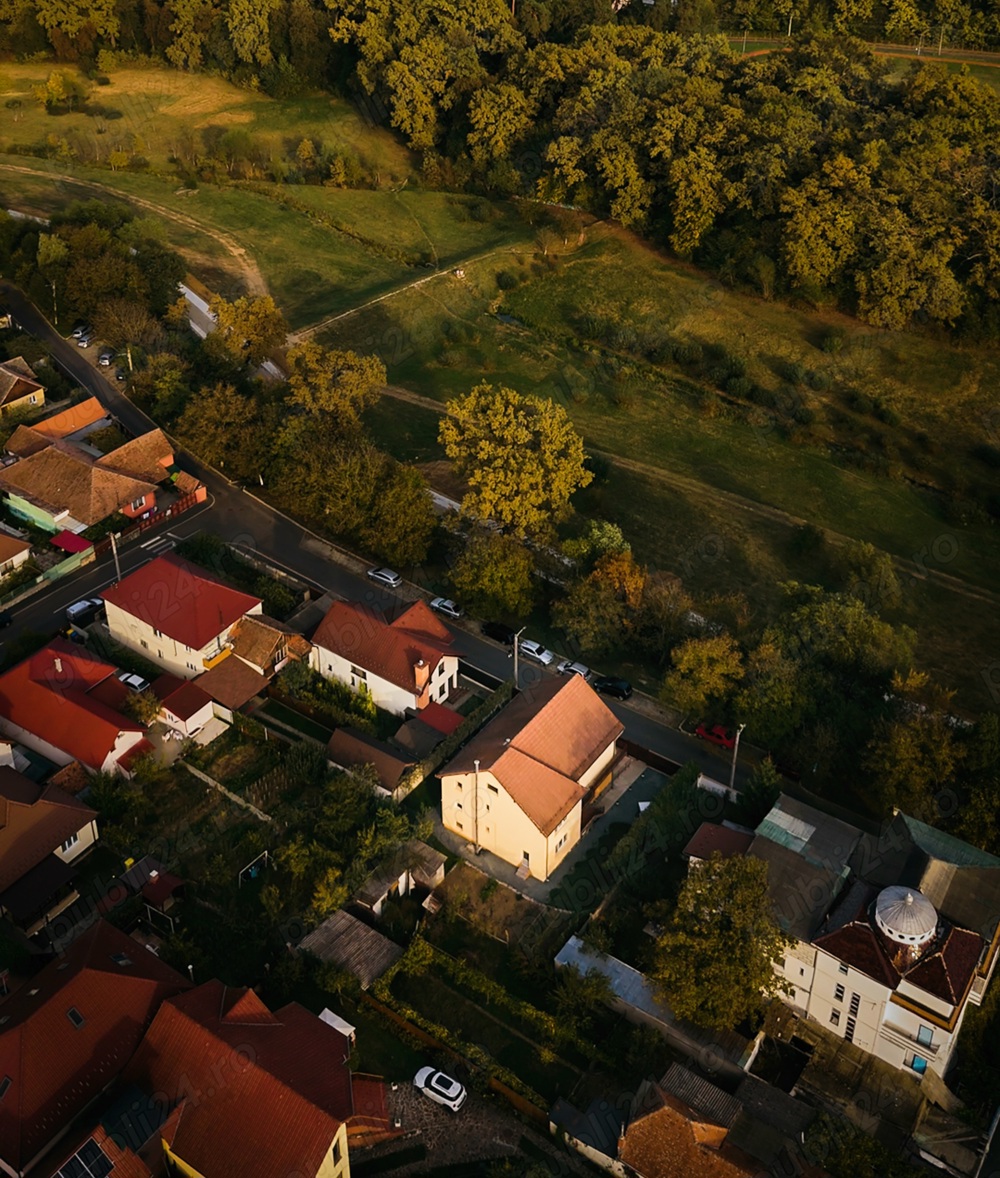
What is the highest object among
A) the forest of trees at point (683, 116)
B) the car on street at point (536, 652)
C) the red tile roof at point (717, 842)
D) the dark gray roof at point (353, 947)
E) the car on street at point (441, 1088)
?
the forest of trees at point (683, 116)

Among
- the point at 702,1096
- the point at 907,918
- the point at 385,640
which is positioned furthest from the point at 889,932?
the point at 385,640

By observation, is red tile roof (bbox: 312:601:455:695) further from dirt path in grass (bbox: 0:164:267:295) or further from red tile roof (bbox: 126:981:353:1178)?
dirt path in grass (bbox: 0:164:267:295)

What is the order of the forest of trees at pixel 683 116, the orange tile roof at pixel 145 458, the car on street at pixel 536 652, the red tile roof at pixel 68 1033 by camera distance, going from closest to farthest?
the red tile roof at pixel 68 1033 → the car on street at pixel 536 652 → the orange tile roof at pixel 145 458 → the forest of trees at pixel 683 116

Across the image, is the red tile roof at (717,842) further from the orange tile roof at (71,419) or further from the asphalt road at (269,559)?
the orange tile roof at (71,419)

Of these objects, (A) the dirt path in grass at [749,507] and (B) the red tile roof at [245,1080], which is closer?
(B) the red tile roof at [245,1080]

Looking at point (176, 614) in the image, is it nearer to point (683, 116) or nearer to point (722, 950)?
point (722, 950)

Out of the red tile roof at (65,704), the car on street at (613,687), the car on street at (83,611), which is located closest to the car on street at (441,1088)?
the red tile roof at (65,704)

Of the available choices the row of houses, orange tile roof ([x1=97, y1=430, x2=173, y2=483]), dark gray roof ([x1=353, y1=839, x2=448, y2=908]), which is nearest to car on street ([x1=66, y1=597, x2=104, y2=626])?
orange tile roof ([x1=97, y1=430, x2=173, y2=483])
